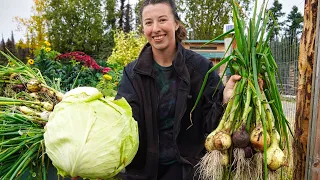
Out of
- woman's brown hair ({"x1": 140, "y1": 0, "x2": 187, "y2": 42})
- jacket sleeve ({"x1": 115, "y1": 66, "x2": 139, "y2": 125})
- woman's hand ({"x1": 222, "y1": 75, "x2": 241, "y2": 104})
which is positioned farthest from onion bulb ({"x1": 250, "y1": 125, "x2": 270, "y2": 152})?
woman's brown hair ({"x1": 140, "y1": 0, "x2": 187, "y2": 42})

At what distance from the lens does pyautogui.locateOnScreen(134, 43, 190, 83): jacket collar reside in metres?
2.22

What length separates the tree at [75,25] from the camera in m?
25.0

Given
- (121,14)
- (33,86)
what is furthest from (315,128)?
(121,14)

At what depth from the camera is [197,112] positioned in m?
2.25

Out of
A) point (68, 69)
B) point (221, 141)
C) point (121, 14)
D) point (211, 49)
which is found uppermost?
point (121, 14)

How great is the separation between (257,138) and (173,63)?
2.76 feet

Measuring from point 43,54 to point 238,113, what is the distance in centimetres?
448

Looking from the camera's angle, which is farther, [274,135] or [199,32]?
[199,32]

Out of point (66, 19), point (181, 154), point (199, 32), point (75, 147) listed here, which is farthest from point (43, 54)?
point (66, 19)

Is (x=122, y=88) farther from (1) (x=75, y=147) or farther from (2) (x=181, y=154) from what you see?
(1) (x=75, y=147)

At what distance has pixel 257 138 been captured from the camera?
162 cm

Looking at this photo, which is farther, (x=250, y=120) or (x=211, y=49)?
(x=211, y=49)

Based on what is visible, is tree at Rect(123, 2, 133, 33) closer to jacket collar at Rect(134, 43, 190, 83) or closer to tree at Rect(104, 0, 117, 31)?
tree at Rect(104, 0, 117, 31)

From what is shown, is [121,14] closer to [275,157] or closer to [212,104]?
[212,104]
